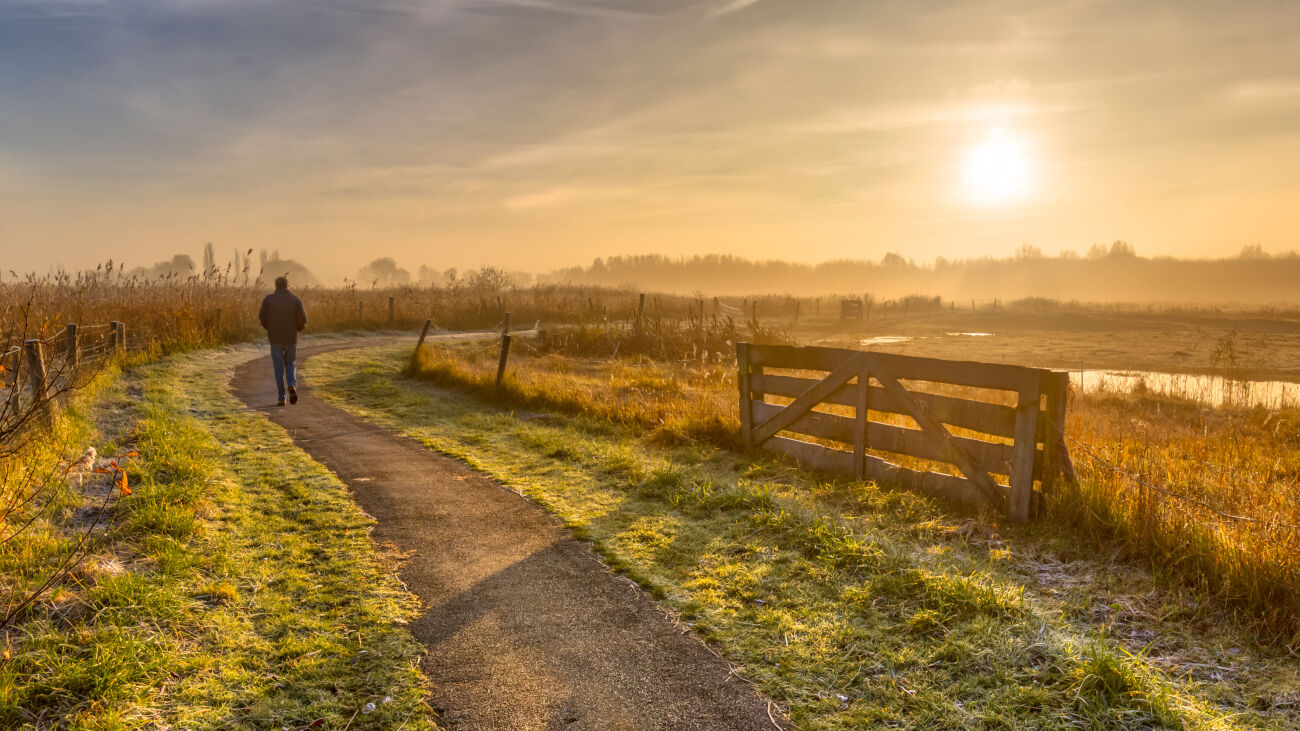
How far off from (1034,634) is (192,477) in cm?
836

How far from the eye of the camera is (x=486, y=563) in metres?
6.31

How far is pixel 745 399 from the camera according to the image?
10109mm

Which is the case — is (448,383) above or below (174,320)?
below

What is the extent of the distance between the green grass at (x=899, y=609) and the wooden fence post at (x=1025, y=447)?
0.33 m

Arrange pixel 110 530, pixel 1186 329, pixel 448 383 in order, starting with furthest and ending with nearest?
pixel 1186 329 < pixel 448 383 < pixel 110 530

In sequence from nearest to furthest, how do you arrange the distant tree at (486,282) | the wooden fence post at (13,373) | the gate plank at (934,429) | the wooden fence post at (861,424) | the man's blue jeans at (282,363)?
1. the wooden fence post at (13,373)
2. the gate plank at (934,429)
3. the wooden fence post at (861,424)
4. the man's blue jeans at (282,363)
5. the distant tree at (486,282)

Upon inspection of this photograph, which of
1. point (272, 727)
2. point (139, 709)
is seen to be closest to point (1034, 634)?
point (272, 727)

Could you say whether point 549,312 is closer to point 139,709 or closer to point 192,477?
point 192,477

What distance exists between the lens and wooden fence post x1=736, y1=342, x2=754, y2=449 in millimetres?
9984

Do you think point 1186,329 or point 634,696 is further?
point 1186,329

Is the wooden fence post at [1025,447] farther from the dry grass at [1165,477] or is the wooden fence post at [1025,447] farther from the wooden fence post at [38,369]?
the wooden fence post at [38,369]

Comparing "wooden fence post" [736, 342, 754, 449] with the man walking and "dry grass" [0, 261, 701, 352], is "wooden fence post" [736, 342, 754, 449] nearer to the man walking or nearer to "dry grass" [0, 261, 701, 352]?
the man walking

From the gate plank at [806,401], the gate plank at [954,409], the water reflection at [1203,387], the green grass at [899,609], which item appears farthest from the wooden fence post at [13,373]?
the water reflection at [1203,387]

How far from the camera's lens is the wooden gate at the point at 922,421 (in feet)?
22.7
